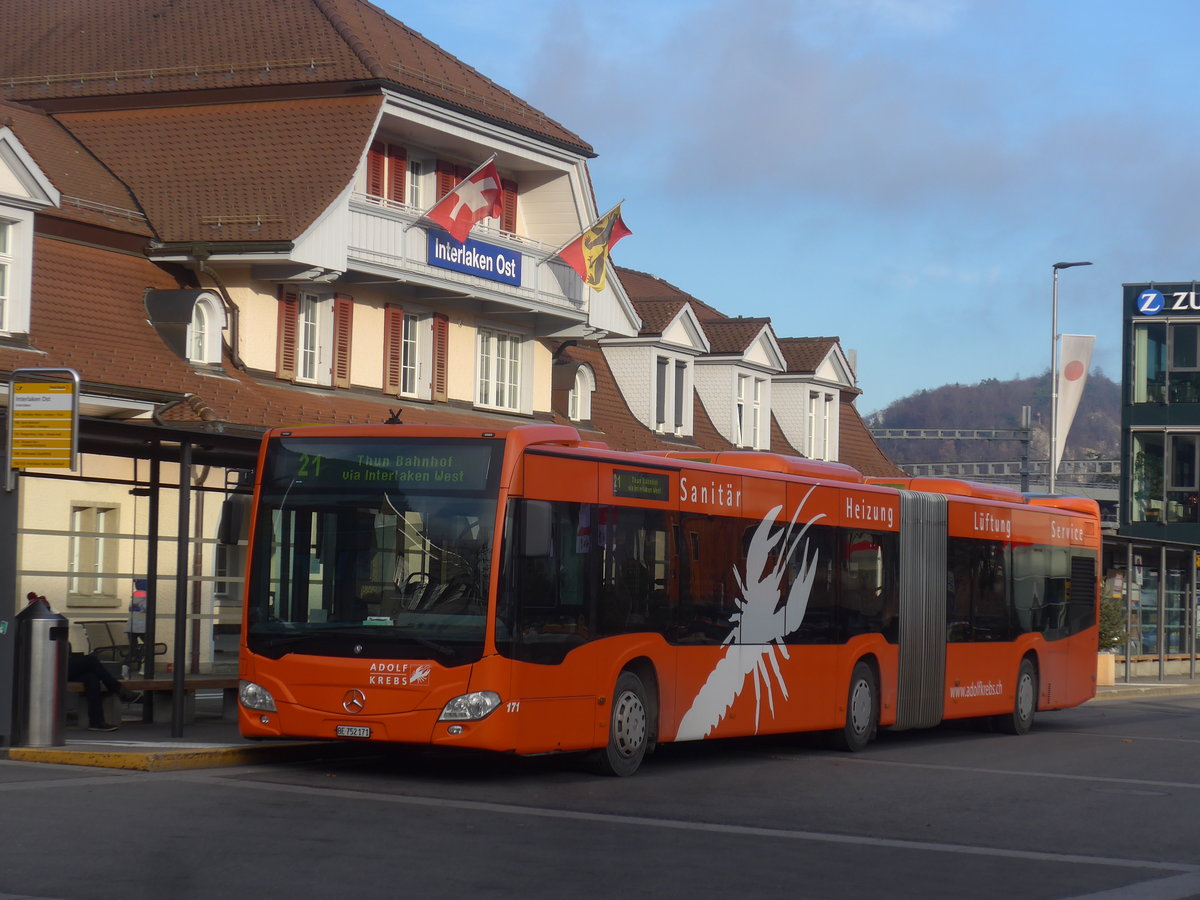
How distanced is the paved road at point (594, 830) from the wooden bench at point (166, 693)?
2.84 meters

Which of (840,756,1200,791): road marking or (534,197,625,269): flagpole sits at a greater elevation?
(534,197,625,269): flagpole

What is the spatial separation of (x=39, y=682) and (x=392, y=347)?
56.7 ft

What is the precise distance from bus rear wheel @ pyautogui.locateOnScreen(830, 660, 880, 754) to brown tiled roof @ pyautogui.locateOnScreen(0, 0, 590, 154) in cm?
1397

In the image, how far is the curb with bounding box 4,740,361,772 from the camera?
14.8m

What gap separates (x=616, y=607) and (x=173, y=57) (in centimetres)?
1965

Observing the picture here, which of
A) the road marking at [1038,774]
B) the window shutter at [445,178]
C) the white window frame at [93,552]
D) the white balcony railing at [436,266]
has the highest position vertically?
the window shutter at [445,178]

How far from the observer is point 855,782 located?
16.6 meters

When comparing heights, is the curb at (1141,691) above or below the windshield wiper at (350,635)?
below

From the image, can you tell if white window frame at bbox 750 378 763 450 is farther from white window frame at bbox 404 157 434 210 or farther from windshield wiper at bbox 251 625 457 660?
windshield wiper at bbox 251 625 457 660

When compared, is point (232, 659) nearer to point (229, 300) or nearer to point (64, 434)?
point (64, 434)

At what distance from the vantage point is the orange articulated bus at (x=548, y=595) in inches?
575

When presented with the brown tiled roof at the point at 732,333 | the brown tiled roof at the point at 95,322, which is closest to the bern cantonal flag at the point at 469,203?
the brown tiled roof at the point at 95,322

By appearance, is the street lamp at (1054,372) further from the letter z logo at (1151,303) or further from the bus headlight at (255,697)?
the bus headlight at (255,697)

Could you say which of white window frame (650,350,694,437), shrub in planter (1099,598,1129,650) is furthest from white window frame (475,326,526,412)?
shrub in planter (1099,598,1129,650)
